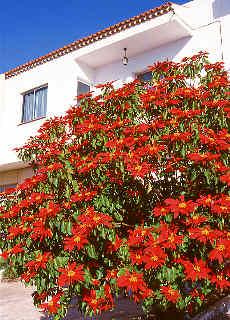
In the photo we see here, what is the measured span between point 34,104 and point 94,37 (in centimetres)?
366

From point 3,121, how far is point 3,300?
799cm

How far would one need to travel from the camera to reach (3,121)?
1438 centimetres

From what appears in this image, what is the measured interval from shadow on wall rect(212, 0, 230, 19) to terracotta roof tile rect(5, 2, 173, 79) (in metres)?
1.39

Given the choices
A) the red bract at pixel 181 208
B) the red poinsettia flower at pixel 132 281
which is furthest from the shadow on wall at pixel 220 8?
the red poinsettia flower at pixel 132 281

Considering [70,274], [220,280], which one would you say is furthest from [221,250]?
[70,274]

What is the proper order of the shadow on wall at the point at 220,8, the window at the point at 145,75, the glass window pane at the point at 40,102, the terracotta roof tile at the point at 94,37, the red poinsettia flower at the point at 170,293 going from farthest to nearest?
the glass window pane at the point at 40,102 < the window at the point at 145,75 < the terracotta roof tile at the point at 94,37 < the shadow on wall at the point at 220,8 < the red poinsettia flower at the point at 170,293

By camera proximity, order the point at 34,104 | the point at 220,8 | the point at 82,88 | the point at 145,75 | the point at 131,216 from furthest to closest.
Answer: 1. the point at 34,104
2. the point at 82,88
3. the point at 145,75
4. the point at 220,8
5. the point at 131,216

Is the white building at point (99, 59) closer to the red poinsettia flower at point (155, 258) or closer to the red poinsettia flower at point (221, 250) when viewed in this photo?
the red poinsettia flower at point (221, 250)

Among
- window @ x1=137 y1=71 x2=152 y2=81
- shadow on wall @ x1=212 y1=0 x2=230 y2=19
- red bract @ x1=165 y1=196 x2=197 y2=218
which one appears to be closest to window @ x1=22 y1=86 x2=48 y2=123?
window @ x1=137 y1=71 x2=152 y2=81

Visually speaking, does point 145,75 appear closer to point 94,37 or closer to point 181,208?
point 94,37

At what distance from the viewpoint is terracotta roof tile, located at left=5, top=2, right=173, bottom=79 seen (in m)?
10.8

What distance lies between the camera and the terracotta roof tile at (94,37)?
10766 mm

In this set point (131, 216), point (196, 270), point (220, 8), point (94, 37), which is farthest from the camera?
point (94, 37)

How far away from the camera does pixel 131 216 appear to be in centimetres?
484
